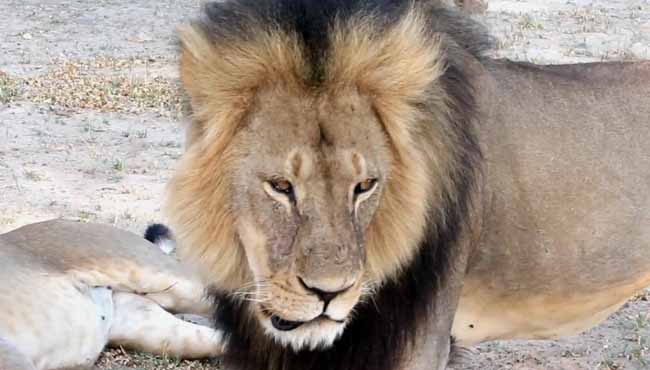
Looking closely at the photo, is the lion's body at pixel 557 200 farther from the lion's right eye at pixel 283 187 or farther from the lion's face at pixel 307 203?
the lion's right eye at pixel 283 187

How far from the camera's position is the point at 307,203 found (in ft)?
9.59

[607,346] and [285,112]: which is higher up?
[285,112]

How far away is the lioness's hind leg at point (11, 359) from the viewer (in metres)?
4.05

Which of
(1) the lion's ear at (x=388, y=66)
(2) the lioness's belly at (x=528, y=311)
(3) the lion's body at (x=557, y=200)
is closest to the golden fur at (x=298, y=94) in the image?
(1) the lion's ear at (x=388, y=66)

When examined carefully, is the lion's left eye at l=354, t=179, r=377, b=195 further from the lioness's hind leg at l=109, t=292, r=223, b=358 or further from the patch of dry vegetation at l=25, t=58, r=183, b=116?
the patch of dry vegetation at l=25, t=58, r=183, b=116

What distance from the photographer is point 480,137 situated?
3.60m

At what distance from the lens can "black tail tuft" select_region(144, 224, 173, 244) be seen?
5359 mm

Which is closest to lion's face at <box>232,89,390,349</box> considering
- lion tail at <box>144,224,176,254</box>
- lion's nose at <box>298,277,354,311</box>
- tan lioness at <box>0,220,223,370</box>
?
lion's nose at <box>298,277,354,311</box>

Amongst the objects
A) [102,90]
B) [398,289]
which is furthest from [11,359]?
[102,90]

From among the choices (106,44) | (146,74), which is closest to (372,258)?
(146,74)

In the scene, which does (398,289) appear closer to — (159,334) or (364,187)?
(364,187)

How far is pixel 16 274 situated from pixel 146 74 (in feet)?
13.7

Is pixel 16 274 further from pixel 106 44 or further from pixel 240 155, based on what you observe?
pixel 106 44

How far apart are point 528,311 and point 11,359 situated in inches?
66.4
